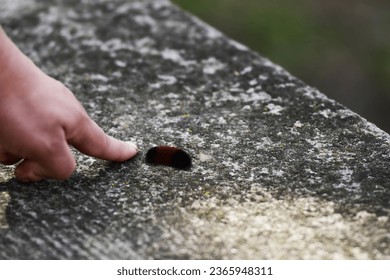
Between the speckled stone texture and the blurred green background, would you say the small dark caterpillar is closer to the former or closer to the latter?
the speckled stone texture

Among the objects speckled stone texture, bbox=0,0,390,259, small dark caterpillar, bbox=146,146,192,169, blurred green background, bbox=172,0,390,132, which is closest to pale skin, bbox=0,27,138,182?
Answer: speckled stone texture, bbox=0,0,390,259

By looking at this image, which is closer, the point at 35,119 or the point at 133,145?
the point at 35,119

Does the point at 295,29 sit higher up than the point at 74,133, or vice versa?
the point at 295,29

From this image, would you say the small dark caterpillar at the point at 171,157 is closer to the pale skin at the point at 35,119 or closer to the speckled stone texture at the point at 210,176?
A: the speckled stone texture at the point at 210,176

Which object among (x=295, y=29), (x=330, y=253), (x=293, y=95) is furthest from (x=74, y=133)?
(x=295, y=29)

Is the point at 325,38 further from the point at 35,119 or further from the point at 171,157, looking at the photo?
the point at 35,119

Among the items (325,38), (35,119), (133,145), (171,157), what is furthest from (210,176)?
(325,38)
